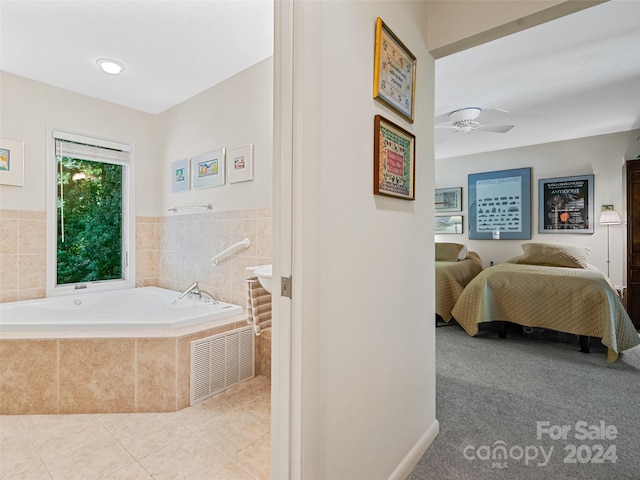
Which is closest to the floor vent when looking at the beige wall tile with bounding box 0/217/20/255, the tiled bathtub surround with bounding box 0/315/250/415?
the tiled bathtub surround with bounding box 0/315/250/415

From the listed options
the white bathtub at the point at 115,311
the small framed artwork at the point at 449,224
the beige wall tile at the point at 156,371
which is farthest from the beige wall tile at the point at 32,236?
the small framed artwork at the point at 449,224

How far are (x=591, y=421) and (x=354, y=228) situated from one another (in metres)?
1.95

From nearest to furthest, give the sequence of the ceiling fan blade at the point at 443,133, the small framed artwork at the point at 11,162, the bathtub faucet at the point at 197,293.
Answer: the small framed artwork at the point at 11,162 < the bathtub faucet at the point at 197,293 < the ceiling fan blade at the point at 443,133

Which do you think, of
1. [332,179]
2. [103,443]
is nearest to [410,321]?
[332,179]

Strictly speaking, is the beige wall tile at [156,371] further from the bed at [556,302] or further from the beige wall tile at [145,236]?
the bed at [556,302]

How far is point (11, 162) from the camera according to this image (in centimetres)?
277

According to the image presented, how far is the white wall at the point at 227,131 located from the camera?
2654 millimetres

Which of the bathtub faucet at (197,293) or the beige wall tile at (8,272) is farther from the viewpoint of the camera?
the bathtub faucet at (197,293)

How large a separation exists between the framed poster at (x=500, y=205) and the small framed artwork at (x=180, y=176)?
167 inches

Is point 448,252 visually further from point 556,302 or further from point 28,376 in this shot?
point 28,376

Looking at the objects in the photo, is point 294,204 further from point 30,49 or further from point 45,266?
point 45,266

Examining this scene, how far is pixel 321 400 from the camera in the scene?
3.52ft

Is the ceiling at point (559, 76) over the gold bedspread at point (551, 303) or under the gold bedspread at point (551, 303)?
over

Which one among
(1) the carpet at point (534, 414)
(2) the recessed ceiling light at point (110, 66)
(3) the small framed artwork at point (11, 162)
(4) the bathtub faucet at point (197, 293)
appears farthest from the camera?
(4) the bathtub faucet at point (197, 293)
